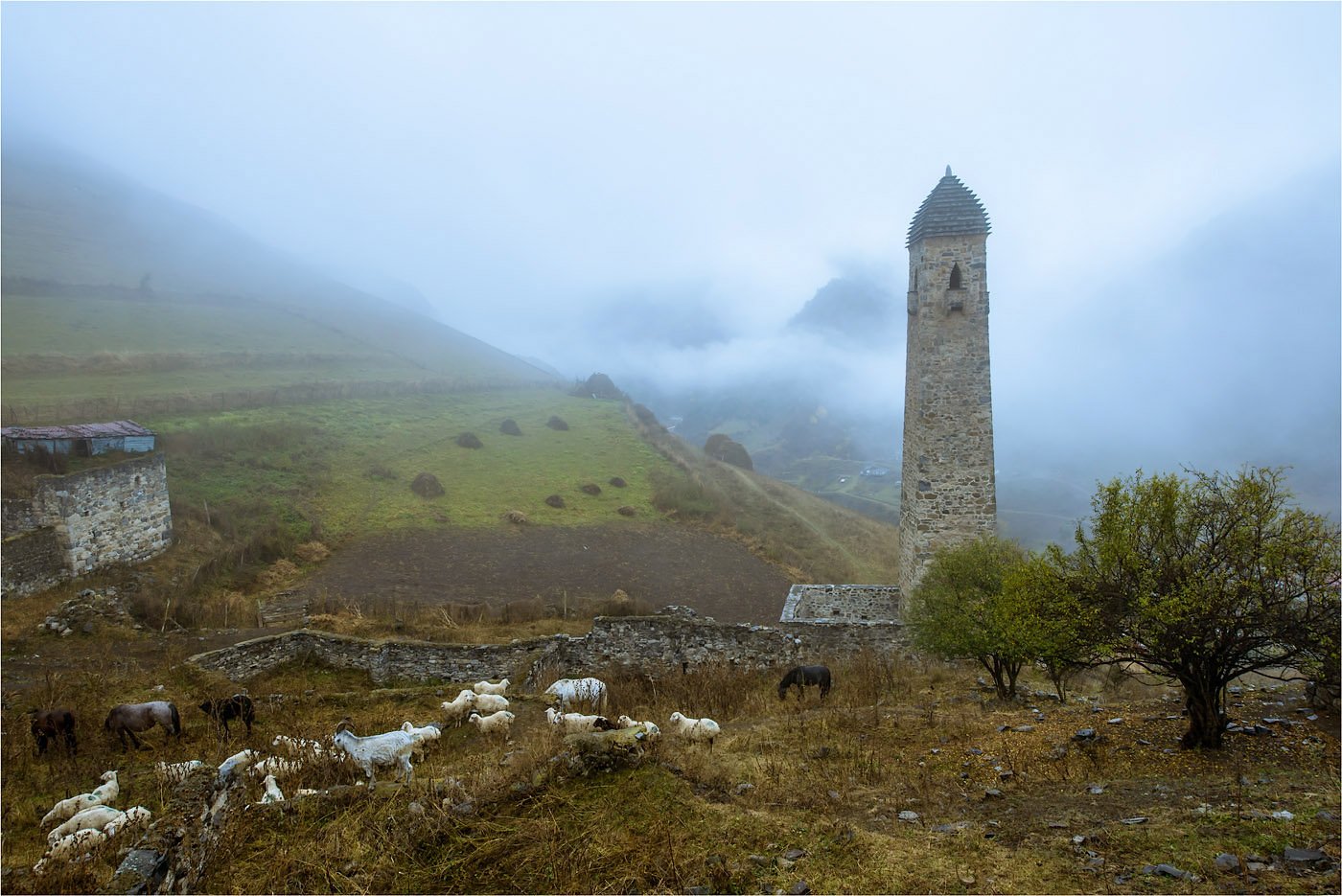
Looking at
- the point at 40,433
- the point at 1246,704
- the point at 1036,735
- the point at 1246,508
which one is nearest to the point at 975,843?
the point at 1036,735

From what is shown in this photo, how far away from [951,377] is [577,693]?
13284 millimetres

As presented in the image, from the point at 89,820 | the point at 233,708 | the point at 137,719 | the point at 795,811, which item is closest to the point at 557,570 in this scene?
the point at 233,708

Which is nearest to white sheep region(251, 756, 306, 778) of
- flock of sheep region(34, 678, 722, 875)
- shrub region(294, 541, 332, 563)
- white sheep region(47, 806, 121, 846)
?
flock of sheep region(34, 678, 722, 875)

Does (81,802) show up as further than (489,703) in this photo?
No

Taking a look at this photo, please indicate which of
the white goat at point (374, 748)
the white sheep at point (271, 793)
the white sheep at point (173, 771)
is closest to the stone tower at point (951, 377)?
the white goat at point (374, 748)

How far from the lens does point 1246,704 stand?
1030 cm

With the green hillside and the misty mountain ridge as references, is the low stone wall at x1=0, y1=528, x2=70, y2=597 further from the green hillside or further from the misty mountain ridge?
the misty mountain ridge

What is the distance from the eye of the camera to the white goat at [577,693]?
12969mm

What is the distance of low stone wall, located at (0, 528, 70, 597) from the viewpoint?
61.6ft

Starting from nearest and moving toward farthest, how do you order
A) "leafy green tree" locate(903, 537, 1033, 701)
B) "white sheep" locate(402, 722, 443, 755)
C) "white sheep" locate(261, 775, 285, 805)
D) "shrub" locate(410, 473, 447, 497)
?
1. "white sheep" locate(261, 775, 285, 805)
2. "white sheep" locate(402, 722, 443, 755)
3. "leafy green tree" locate(903, 537, 1033, 701)
4. "shrub" locate(410, 473, 447, 497)

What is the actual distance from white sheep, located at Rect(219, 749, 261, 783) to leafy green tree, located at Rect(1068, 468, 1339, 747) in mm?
10251

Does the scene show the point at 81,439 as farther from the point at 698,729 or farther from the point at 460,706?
the point at 698,729

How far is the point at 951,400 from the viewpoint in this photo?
18953 mm

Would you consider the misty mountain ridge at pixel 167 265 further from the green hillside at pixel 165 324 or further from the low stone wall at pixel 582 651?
the low stone wall at pixel 582 651
